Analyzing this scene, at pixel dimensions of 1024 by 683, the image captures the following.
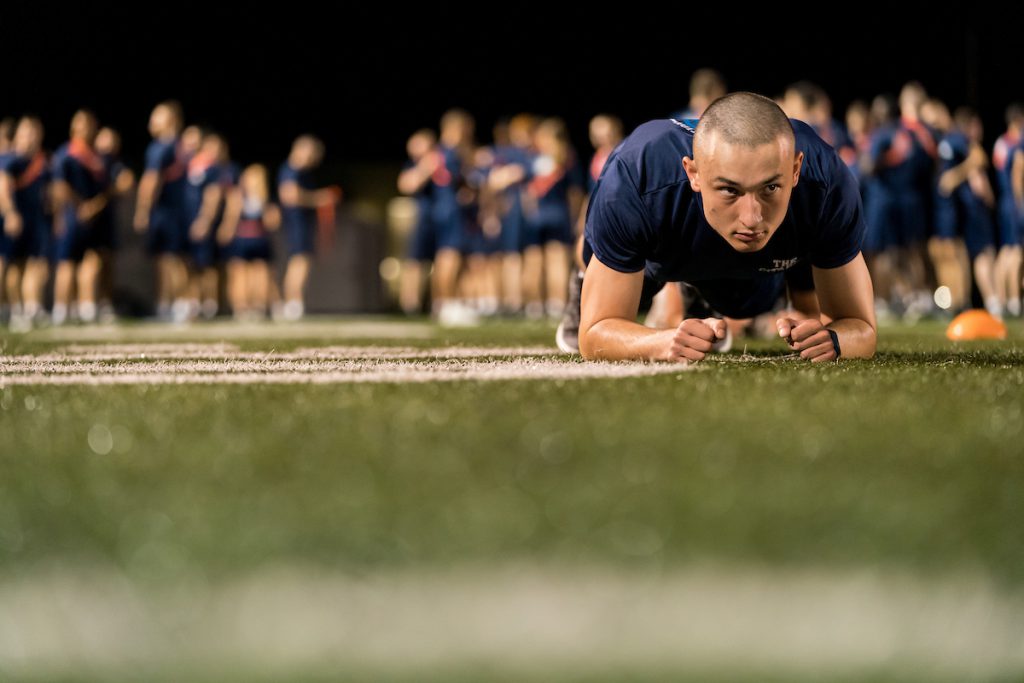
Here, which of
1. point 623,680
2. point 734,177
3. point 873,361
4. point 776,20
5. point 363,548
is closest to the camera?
point 623,680

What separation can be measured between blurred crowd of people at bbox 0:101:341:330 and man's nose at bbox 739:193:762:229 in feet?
26.5

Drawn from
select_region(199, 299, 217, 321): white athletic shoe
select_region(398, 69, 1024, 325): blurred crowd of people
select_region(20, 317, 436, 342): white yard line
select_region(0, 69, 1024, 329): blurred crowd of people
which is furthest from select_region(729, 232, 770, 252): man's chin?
select_region(199, 299, 217, 321): white athletic shoe

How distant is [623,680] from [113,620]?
1.52ft

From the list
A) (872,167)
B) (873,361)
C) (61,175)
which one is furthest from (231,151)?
(873,361)

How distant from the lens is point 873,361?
3.35 metres

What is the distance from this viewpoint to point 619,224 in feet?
9.86

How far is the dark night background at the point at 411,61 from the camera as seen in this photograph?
1585 cm

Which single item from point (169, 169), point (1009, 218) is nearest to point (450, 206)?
point (169, 169)

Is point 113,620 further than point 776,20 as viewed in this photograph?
No

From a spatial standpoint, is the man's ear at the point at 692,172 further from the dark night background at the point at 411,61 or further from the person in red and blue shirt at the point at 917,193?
the dark night background at the point at 411,61

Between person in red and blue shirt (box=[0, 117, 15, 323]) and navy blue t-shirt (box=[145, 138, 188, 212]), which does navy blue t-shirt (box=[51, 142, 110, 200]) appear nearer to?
navy blue t-shirt (box=[145, 138, 188, 212])

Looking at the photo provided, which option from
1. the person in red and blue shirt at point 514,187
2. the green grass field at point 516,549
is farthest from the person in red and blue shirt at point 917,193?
the green grass field at point 516,549

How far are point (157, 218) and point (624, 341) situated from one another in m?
8.44

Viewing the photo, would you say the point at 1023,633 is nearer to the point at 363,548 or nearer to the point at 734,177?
the point at 363,548
